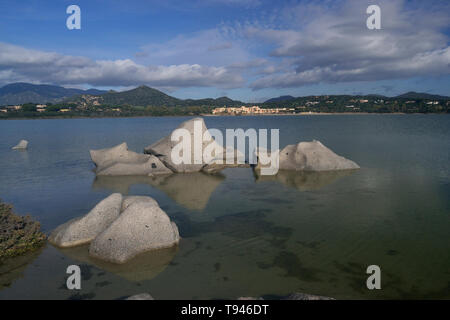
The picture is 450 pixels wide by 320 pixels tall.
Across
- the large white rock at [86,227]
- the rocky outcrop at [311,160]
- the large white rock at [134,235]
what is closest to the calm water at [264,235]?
the large white rock at [134,235]

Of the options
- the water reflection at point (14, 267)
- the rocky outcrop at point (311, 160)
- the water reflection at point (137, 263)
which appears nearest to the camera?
the water reflection at point (14, 267)

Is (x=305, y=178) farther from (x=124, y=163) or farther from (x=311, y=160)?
(x=124, y=163)

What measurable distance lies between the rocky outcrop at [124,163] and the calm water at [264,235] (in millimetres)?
1001

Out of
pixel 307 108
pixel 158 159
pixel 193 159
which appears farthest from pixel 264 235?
pixel 307 108

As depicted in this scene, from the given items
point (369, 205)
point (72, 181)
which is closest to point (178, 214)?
point (369, 205)

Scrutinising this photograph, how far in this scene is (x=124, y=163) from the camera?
2406 centimetres

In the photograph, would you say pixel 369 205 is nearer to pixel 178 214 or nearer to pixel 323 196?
pixel 323 196

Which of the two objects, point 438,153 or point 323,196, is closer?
point 323,196

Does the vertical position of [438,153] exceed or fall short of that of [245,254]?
it exceeds it

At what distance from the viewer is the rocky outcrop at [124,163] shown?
23.7 m

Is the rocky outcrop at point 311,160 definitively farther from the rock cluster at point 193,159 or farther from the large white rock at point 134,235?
the large white rock at point 134,235

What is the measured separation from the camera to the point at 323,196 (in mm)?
17844

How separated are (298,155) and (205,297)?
18332mm

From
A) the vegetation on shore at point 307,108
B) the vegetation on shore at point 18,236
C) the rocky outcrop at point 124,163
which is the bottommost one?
the vegetation on shore at point 18,236
